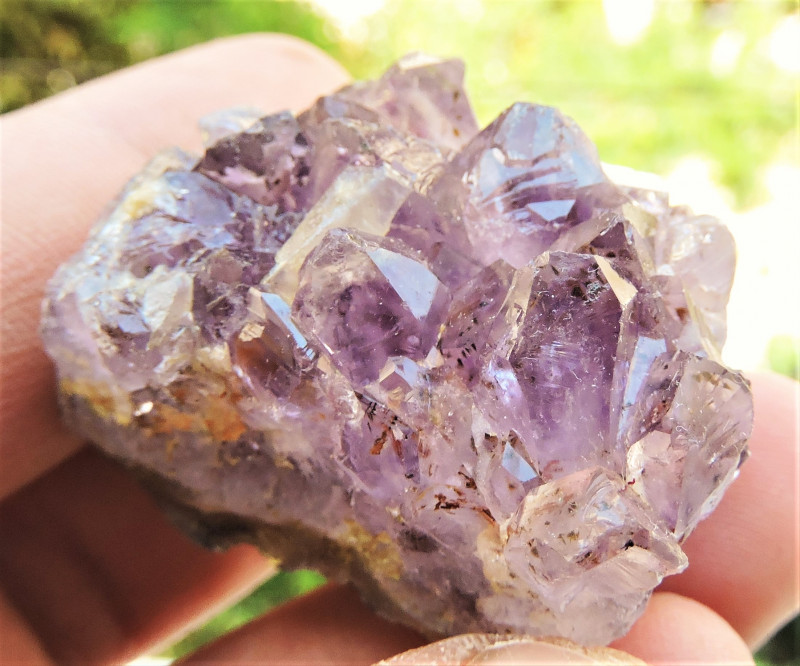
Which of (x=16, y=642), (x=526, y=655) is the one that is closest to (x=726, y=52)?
(x=526, y=655)

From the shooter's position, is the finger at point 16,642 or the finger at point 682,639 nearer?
the finger at point 682,639

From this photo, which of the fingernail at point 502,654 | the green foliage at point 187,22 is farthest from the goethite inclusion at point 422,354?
the green foliage at point 187,22

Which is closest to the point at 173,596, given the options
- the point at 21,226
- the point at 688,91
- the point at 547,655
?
the point at 21,226

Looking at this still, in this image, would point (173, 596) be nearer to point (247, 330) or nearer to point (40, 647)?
point (40, 647)

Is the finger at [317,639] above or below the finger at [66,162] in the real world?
below

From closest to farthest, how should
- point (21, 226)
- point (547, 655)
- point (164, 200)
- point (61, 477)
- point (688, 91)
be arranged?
point (547, 655) → point (164, 200) → point (21, 226) → point (61, 477) → point (688, 91)

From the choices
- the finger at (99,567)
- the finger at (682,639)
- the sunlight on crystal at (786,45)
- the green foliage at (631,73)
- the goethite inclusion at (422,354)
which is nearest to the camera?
the goethite inclusion at (422,354)

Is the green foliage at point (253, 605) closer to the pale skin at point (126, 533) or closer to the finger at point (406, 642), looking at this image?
the pale skin at point (126, 533)
